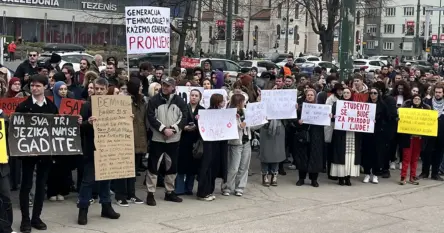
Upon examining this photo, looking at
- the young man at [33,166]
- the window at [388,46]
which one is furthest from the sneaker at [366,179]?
the window at [388,46]

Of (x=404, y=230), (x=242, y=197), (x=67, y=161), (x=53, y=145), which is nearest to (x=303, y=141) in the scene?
(x=242, y=197)

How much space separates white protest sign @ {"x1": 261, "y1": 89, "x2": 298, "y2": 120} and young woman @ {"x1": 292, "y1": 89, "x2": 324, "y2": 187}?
0.27 m

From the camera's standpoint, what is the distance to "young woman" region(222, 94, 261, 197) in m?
10.4

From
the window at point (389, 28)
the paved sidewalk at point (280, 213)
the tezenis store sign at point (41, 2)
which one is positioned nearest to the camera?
the paved sidewalk at point (280, 213)

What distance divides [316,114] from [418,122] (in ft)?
6.42

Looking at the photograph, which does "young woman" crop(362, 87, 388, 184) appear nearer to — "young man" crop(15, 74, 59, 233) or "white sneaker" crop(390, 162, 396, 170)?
"white sneaker" crop(390, 162, 396, 170)

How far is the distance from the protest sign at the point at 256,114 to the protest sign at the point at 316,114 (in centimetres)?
98

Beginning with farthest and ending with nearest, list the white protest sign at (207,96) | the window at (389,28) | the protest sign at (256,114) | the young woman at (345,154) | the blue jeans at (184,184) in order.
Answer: the window at (389,28), the young woman at (345,154), the white protest sign at (207,96), the protest sign at (256,114), the blue jeans at (184,184)

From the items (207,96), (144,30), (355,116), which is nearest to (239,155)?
(207,96)

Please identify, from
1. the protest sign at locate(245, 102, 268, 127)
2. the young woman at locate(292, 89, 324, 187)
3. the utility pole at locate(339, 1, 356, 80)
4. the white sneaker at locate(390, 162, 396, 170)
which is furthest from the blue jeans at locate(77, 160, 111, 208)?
the utility pole at locate(339, 1, 356, 80)

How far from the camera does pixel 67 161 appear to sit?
959cm

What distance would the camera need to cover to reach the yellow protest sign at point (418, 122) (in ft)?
38.9

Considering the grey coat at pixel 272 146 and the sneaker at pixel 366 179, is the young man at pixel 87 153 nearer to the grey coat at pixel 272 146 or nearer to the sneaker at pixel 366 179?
the grey coat at pixel 272 146

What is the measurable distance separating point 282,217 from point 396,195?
113 inches
